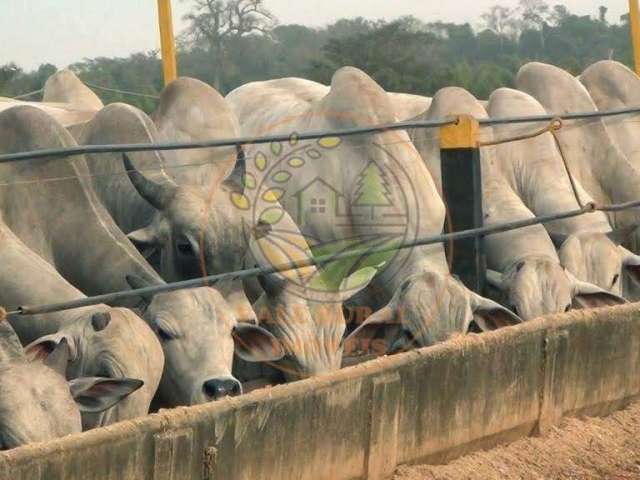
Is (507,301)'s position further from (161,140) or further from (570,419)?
(161,140)

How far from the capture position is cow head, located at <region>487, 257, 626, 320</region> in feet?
26.8

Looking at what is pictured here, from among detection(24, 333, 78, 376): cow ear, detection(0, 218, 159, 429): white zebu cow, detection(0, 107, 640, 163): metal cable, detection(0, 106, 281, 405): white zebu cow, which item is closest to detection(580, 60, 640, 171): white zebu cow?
detection(0, 107, 640, 163): metal cable

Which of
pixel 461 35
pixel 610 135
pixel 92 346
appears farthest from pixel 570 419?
pixel 461 35

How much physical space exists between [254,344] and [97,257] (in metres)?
0.84

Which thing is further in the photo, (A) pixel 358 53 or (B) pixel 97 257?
(A) pixel 358 53

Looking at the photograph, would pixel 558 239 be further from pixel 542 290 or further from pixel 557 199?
pixel 542 290

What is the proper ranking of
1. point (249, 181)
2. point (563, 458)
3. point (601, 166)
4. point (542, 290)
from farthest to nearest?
point (601, 166)
point (249, 181)
point (542, 290)
point (563, 458)

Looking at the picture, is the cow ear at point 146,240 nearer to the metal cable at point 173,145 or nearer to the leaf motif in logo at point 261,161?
the metal cable at point 173,145

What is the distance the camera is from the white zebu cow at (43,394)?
5.46 meters

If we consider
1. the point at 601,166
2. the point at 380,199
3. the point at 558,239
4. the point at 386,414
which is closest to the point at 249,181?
the point at 380,199

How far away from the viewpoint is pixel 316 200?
349 inches

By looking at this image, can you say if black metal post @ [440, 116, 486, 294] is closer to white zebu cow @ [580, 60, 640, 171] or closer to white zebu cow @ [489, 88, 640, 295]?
white zebu cow @ [489, 88, 640, 295]

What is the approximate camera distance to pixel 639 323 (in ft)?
26.2

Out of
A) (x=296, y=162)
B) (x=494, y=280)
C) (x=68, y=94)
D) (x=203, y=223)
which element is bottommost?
(x=494, y=280)
